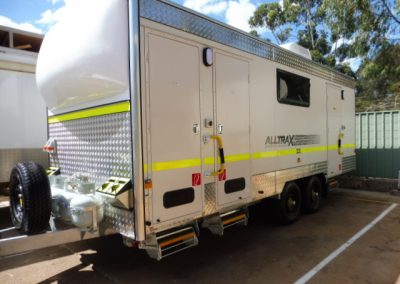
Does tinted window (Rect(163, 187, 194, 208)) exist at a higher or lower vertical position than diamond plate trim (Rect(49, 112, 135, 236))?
lower

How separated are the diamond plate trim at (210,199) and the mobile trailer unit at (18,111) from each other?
3.24 metres

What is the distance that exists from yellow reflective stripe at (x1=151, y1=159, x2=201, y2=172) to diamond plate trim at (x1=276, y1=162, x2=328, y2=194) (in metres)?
1.88

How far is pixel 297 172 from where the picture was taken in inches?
213

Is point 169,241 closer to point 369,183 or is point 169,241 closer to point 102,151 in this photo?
point 102,151

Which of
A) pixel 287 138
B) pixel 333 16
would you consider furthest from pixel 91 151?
pixel 333 16

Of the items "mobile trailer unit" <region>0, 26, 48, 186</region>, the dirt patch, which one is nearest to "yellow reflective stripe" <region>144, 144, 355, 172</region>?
"mobile trailer unit" <region>0, 26, 48, 186</region>

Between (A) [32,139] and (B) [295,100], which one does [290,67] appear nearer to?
(B) [295,100]

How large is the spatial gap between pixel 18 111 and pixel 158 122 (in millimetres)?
3343

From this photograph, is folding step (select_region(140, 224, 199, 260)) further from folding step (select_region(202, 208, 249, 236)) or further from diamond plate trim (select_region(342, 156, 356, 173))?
diamond plate trim (select_region(342, 156, 356, 173))

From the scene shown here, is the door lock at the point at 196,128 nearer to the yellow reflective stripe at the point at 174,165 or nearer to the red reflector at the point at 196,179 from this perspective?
the yellow reflective stripe at the point at 174,165

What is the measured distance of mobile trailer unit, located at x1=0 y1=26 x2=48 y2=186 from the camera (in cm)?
506

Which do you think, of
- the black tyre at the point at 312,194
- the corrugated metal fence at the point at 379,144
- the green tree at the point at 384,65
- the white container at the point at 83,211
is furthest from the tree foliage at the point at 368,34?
the white container at the point at 83,211

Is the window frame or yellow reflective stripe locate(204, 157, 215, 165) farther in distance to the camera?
the window frame

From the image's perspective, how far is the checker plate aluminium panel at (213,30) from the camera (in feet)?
10.3
